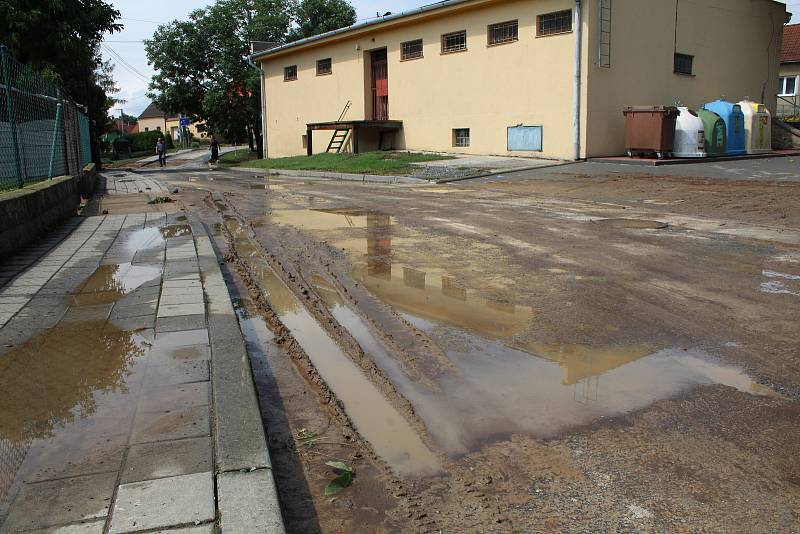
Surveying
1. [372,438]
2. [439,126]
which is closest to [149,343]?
[372,438]

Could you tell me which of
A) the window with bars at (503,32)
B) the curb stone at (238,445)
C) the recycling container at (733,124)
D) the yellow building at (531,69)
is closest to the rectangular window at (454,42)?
the yellow building at (531,69)

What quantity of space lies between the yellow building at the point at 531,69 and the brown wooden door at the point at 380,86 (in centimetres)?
5

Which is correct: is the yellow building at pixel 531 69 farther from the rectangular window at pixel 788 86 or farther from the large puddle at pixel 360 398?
the large puddle at pixel 360 398

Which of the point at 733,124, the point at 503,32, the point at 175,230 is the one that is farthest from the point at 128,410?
the point at 503,32

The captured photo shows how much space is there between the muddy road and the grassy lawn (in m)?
11.7

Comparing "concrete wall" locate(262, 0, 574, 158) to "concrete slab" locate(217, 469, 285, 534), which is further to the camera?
"concrete wall" locate(262, 0, 574, 158)

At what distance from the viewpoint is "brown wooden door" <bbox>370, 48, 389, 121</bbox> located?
2836 centimetres

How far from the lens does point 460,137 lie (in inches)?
981

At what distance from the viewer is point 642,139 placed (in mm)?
19453

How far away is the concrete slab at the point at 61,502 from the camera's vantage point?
2441mm

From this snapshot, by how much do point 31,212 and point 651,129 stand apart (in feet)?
52.8

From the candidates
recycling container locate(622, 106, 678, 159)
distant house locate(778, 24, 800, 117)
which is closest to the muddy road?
recycling container locate(622, 106, 678, 159)

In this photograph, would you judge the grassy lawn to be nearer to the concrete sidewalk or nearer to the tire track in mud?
the tire track in mud

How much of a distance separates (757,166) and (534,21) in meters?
8.09
